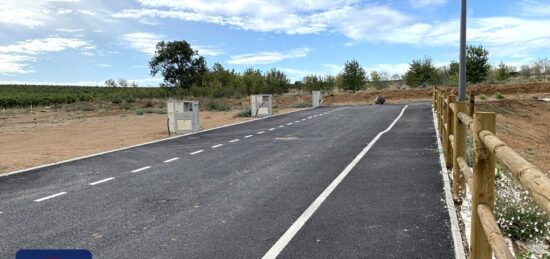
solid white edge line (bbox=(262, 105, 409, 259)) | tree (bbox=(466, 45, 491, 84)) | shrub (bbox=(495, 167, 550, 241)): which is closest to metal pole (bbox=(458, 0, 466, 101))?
solid white edge line (bbox=(262, 105, 409, 259))

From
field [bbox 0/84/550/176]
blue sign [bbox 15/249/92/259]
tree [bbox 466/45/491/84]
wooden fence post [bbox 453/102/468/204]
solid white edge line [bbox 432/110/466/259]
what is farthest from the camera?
tree [bbox 466/45/491/84]

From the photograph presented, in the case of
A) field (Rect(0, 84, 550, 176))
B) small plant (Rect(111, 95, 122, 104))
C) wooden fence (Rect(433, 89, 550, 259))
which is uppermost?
small plant (Rect(111, 95, 122, 104))

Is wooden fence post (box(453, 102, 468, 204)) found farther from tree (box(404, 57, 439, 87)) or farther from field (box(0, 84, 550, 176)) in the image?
tree (box(404, 57, 439, 87))

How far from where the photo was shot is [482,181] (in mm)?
3793

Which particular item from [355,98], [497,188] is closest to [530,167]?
[497,188]

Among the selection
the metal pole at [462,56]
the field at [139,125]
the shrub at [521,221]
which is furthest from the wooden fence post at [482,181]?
the metal pole at [462,56]

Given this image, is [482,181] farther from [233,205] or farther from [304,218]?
[233,205]

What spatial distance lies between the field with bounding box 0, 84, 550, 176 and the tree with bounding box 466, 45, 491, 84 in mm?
8986

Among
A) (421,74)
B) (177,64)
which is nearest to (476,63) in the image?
(421,74)

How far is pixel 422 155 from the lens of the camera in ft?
37.6

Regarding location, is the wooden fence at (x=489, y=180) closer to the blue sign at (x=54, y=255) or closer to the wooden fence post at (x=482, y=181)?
the wooden fence post at (x=482, y=181)

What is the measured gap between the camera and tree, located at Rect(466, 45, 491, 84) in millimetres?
63938

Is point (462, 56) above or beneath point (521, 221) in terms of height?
above

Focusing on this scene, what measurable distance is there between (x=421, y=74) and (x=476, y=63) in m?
9.39
